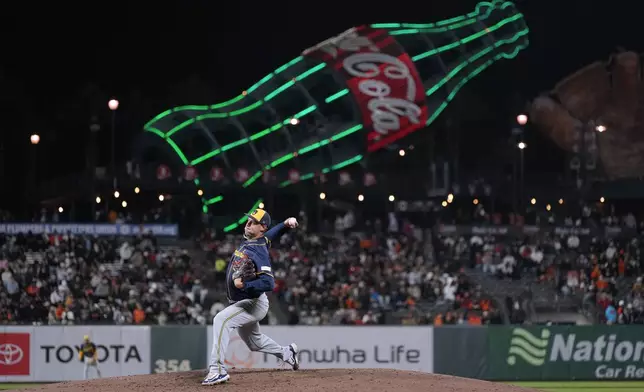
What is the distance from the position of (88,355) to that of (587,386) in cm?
1090

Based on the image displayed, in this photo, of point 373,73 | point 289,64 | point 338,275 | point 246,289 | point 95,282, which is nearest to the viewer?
point 246,289

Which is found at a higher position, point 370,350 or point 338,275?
point 338,275

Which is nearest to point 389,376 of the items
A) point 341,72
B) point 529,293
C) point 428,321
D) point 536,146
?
point 428,321

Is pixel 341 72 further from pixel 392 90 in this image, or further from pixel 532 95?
pixel 532 95

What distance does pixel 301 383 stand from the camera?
1051 cm

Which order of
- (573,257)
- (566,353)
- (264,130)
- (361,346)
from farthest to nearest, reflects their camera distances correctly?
(264,130) < (573,257) < (566,353) < (361,346)

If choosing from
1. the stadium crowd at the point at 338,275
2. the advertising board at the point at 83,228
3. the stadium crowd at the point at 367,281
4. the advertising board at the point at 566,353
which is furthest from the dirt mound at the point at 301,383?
the advertising board at the point at 83,228

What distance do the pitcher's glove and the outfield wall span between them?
33.0ft

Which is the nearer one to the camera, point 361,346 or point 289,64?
point 361,346

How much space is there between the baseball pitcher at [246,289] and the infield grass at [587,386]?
10925mm

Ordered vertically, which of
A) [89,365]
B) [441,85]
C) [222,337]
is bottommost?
[89,365]

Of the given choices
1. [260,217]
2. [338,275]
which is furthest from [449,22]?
[260,217]

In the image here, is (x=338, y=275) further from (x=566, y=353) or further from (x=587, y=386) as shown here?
(x=587, y=386)

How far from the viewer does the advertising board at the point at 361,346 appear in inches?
832
